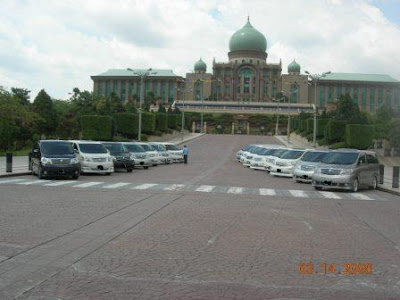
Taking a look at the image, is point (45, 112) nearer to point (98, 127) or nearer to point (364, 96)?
point (98, 127)

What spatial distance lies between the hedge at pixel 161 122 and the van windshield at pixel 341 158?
2114 inches

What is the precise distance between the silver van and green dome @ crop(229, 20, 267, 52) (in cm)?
12095

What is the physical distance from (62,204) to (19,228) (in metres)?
3.88

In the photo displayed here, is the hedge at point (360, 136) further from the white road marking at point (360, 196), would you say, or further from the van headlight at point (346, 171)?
the white road marking at point (360, 196)

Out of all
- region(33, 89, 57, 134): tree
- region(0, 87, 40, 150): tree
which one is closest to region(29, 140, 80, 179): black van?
region(0, 87, 40, 150): tree

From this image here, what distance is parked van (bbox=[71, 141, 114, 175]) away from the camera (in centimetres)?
2573

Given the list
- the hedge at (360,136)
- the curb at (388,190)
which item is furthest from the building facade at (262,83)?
the curb at (388,190)

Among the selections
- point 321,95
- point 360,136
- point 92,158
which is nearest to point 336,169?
point 92,158

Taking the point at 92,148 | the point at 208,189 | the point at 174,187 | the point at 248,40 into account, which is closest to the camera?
the point at 208,189

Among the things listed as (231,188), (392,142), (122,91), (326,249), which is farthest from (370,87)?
(326,249)

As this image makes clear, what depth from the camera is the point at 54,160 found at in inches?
897

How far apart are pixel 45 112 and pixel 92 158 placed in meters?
38.0

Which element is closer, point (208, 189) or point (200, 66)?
point (208, 189)

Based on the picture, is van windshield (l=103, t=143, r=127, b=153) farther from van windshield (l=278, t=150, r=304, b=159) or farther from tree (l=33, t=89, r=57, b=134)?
tree (l=33, t=89, r=57, b=134)
